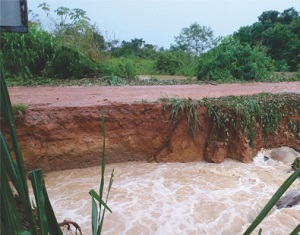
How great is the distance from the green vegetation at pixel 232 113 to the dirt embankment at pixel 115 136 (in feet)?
0.20

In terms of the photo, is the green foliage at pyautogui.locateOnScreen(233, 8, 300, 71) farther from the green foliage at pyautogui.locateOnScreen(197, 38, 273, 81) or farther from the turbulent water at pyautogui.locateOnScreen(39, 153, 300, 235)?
the turbulent water at pyautogui.locateOnScreen(39, 153, 300, 235)

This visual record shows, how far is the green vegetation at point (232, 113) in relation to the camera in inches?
135

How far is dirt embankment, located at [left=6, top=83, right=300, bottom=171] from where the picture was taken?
3.15m

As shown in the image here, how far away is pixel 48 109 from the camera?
10.3 ft

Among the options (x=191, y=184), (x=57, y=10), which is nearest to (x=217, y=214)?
(x=191, y=184)

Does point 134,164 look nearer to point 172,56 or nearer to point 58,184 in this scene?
point 58,184

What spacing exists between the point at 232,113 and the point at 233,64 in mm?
4106

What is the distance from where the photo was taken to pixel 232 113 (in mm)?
3484

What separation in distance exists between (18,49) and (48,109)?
3320mm

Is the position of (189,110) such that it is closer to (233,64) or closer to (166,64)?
(233,64)

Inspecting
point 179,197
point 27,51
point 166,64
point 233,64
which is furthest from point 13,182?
point 166,64

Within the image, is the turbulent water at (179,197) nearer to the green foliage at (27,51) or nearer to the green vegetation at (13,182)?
the green vegetation at (13,182)

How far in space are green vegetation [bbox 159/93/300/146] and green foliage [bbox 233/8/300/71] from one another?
665cm

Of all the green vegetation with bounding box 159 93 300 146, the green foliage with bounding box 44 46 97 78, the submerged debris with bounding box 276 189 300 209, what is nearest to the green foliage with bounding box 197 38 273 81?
the green foliage with bounding box 44 46 97 78
